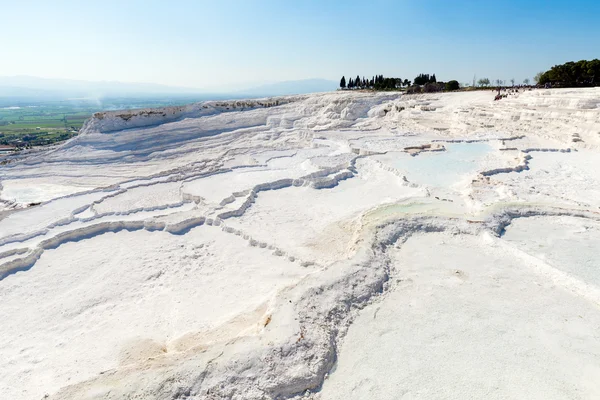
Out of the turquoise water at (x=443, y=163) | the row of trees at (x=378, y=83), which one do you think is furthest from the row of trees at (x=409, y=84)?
the turquoise water at (x=443, y=163)

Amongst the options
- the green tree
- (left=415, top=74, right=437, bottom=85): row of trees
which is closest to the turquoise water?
the green tree

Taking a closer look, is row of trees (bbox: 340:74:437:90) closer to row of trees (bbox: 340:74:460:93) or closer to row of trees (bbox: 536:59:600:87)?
row of trees (bbox: 340:74:460:93)

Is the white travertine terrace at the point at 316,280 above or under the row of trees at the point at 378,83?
under

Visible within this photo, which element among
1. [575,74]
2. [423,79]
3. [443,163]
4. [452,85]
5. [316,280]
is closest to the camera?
[316,280]

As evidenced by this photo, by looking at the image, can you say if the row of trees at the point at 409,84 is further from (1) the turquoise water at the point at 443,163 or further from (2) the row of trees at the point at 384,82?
(1) the turquoise water at the point at 443,163

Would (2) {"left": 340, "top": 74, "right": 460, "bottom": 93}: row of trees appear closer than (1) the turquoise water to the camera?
No

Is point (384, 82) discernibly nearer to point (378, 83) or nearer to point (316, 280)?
point (378, 83)

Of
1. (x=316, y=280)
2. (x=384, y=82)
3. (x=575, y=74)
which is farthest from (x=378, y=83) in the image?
(x=316, y=280)
